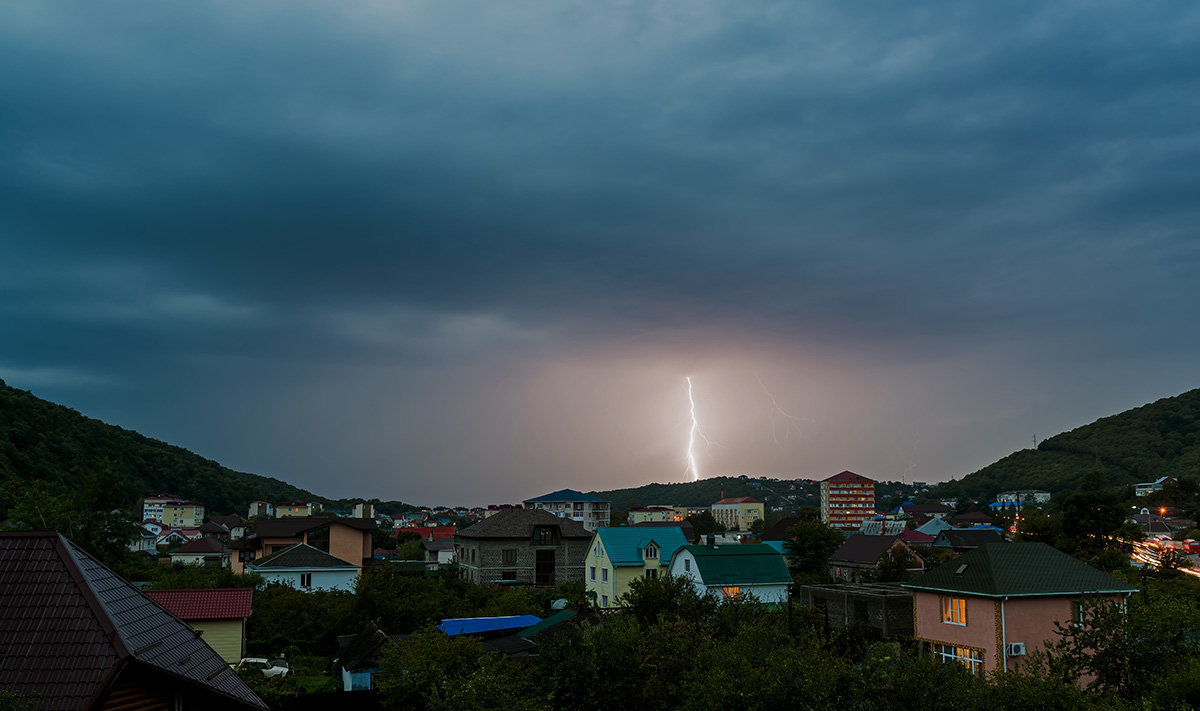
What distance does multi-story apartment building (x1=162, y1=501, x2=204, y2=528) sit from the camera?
17112 centimetres

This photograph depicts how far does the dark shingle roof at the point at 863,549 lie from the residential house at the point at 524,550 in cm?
2605

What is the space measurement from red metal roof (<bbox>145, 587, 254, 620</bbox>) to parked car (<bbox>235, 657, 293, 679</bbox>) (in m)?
2.13

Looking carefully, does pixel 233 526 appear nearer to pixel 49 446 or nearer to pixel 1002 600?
pixel 49 446

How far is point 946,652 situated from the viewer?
3678cm

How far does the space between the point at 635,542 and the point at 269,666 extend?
108 ft

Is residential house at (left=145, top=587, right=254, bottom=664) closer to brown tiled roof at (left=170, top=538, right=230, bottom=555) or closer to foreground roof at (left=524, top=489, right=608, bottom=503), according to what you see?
brown tiled roof at (left=170, top=538, right=230, bottom=555)

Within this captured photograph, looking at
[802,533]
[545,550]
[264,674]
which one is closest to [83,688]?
[264,674]

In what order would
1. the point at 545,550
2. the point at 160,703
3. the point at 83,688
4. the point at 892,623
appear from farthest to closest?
the point at 545,550 → the point at 892,623 → the point at 160,703 → the point at 83,688

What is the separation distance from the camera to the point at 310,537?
7000cm

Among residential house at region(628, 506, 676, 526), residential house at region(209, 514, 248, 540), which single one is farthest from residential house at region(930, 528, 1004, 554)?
residential house at region(209, 514, 248, 540)

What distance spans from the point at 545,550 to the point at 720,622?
4695cm

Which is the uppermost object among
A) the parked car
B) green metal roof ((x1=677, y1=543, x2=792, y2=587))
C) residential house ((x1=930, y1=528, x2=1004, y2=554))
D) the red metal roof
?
the red metal roof

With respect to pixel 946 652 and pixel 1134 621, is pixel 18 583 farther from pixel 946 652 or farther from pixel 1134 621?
pixel 946 652

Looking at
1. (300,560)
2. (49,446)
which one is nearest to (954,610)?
(300,560)
